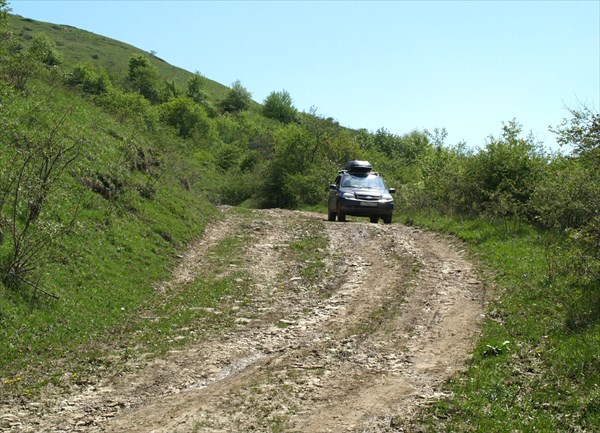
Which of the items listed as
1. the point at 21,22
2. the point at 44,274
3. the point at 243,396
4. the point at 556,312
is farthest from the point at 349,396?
the point at 21,22

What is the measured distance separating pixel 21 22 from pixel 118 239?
15061 centimetres

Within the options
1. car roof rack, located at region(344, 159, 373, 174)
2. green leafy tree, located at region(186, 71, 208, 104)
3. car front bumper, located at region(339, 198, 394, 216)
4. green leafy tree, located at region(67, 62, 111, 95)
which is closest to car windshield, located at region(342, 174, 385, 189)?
car roof rack, located at region(344, 159, 373, 174)

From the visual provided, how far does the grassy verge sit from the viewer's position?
716 cm

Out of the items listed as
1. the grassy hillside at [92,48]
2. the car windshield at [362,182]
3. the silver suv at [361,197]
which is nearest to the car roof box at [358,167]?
the silver suv at [361,197]

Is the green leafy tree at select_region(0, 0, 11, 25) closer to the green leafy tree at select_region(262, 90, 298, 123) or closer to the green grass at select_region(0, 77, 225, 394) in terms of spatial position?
the green grass at select_region(0, 77, 225, 394)

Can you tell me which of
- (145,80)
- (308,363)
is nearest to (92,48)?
(145,80)

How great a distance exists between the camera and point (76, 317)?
456 inches

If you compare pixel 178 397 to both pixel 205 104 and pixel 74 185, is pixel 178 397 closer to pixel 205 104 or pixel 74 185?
pixel 74 185

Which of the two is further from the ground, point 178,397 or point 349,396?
point 349,396

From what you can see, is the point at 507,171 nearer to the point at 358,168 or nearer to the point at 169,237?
the point at 358,168

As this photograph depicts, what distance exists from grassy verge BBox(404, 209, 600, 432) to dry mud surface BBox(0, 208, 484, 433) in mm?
396

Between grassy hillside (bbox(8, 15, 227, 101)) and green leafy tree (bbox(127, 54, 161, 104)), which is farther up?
grassy hillside (bbox(8, 15, 227, 101))

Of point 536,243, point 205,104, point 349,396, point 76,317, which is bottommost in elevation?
point 76,317

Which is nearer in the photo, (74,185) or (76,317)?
(76,317)
